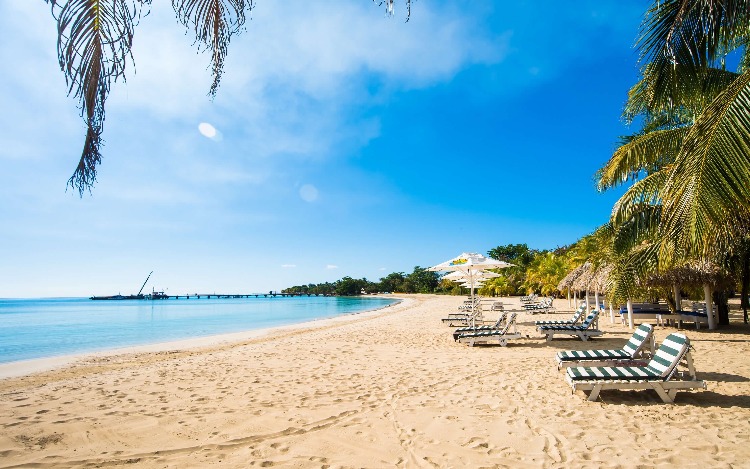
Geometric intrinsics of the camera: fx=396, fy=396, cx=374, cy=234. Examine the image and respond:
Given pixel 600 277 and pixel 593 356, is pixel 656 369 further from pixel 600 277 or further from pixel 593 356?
pixel 600 277

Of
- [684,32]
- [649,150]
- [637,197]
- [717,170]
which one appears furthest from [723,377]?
[684,32]

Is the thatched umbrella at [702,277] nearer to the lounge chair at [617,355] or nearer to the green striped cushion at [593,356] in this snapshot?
the lounge chair at [617,355]

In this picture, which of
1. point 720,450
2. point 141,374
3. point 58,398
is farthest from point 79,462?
point 720,450

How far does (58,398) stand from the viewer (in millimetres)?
5832

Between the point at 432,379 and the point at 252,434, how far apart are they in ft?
10.2

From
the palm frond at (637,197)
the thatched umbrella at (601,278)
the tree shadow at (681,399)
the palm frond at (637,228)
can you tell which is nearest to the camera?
the tree shadow at (681,399)

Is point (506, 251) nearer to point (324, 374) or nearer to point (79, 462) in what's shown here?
point (324, 374)

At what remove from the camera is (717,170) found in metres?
2.98

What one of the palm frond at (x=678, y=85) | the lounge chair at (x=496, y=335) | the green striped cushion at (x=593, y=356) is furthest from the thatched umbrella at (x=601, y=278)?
the palm frond at (x=678, y=85)

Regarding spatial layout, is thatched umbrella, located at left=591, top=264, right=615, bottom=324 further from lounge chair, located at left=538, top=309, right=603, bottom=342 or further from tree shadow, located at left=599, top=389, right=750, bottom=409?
tree shadow, located at left=599, top=389, right=750, bottom=409

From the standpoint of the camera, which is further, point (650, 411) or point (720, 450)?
point (650, 411)

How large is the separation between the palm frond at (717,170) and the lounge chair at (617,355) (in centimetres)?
357

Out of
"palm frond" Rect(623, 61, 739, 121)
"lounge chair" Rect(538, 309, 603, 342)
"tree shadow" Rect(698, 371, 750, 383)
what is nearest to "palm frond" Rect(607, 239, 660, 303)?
"lounge chair" Rect(538, 309, 603, 342)

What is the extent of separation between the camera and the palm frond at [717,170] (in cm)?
292
